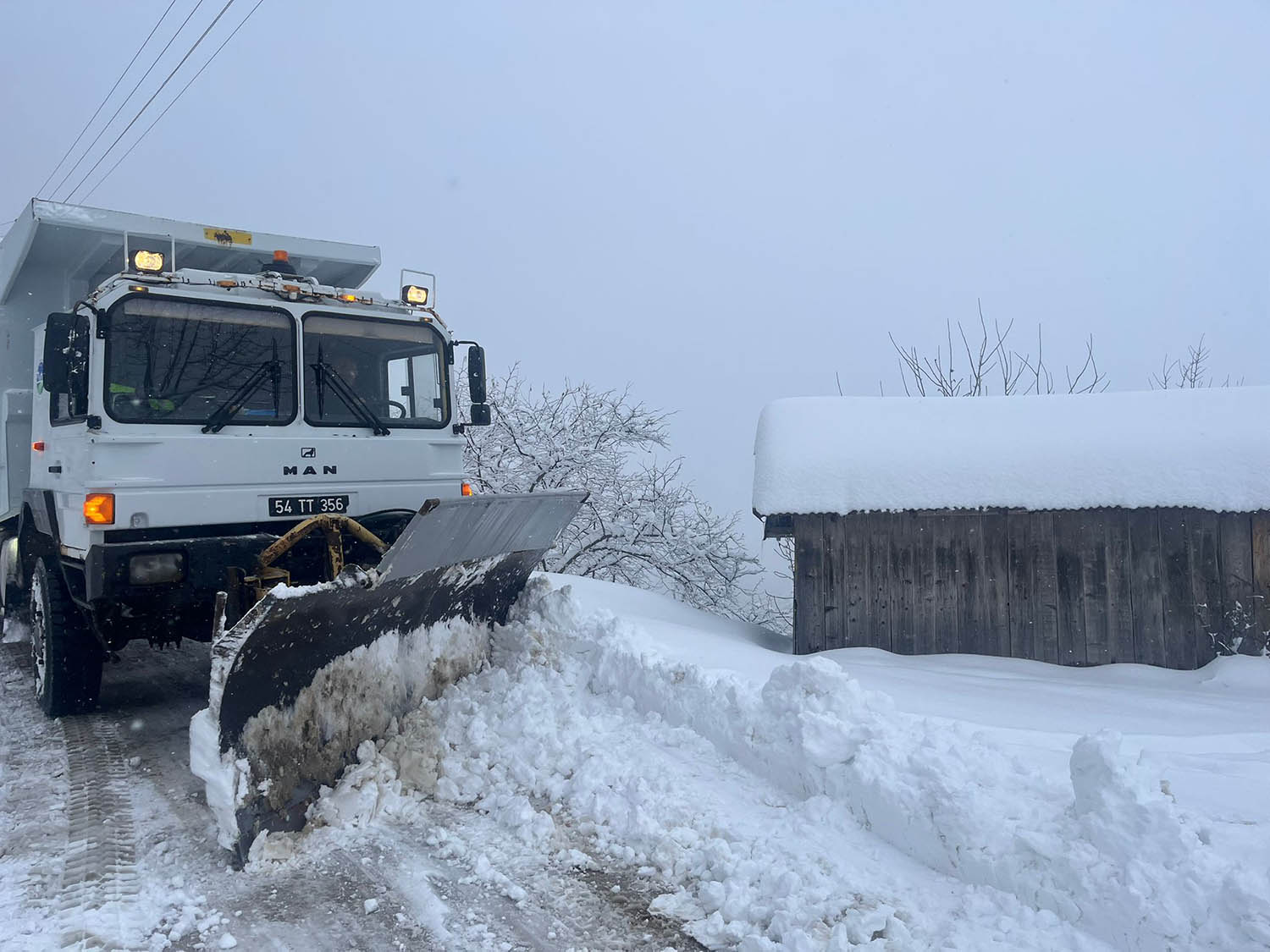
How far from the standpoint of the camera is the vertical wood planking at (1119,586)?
9.26 meters

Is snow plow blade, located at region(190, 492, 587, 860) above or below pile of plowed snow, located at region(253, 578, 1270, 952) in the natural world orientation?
above

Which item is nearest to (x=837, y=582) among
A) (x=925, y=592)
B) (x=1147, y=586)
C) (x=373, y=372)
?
(x=925, y=592)

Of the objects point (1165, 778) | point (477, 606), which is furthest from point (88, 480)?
point (1165, 778)

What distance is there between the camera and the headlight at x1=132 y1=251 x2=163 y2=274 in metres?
4.95

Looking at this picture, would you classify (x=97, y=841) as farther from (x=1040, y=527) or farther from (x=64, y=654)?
(x=1040, y=527)

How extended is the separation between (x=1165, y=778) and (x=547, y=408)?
14.7 metres

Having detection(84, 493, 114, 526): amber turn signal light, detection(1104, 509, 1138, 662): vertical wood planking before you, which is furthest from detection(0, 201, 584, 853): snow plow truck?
detection(1104, 509, 1138, 662): vertical wood planking

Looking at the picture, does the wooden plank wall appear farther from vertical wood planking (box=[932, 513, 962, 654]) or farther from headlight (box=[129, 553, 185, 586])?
headlight (box=[129, 553, 185, 586])

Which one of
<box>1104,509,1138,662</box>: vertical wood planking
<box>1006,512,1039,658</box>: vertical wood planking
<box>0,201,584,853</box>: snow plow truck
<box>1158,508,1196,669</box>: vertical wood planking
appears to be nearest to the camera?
<box>0,201,584,853</box>: snow plow truck

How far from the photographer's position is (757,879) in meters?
3.32

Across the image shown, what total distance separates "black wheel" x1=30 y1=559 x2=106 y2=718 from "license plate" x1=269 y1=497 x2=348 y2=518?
1.58 metres

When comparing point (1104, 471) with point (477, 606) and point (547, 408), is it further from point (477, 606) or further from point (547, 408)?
point (547, 408)

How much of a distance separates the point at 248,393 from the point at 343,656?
1.92 meters

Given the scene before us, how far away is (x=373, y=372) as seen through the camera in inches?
230
